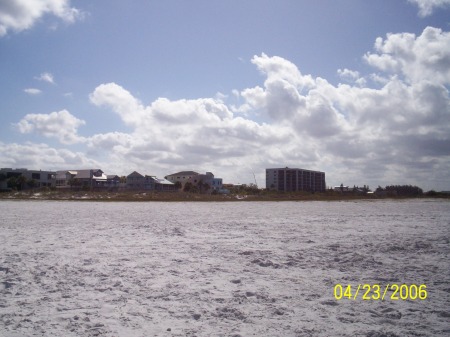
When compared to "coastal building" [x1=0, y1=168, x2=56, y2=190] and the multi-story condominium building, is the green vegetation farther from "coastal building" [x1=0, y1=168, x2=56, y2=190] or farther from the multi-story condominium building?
the multi-story condominium building

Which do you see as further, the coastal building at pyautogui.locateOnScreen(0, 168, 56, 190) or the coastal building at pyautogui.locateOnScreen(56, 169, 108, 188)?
the coastal building at pyautogui.locateOnScreen(56, 169, 108, 188)

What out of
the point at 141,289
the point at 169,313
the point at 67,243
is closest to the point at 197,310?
the point at 169,313

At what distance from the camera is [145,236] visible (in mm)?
14406

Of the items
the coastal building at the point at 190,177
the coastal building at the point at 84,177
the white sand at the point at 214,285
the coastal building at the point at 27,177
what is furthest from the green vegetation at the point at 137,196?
the coastal building at the point at 190,177

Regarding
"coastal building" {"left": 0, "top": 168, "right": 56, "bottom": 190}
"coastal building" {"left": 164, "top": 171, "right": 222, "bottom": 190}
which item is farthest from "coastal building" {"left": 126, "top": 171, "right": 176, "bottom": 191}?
"coastal building" {"left": 0, "top": 168, "right": 56, "bottom": 190}

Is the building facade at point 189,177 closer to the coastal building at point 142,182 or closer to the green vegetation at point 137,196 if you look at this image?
the coastal building at point 142,182

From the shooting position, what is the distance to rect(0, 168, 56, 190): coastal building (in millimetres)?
91269

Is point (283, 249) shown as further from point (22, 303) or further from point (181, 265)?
point (22, 303)

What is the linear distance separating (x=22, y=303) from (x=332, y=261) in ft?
24.7
